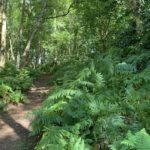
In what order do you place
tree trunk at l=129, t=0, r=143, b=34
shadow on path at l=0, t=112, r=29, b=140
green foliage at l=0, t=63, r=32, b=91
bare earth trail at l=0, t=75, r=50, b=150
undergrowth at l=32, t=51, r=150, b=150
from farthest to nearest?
green foliage at l=0, t=63, r=32, b=91 → tree trunk at l=129, t=0, r=143, b=34 → shadow on path at l=0, t=112, r=29, b=140 → bare earth trail at l=0, t=75, r=50, b=150 → undergrowth at l=32, t=51, r=150, b=150

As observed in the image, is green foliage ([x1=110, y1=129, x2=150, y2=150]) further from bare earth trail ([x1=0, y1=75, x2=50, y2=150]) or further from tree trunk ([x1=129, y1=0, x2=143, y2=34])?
tree trunk ([x1=129, y1=0, x2=143, y2=34])

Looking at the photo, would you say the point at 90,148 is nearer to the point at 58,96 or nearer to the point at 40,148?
the point at 40,148

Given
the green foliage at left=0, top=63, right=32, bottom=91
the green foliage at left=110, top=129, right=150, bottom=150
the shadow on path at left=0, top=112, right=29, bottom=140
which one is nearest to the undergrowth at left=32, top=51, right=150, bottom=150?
the green foliage at left=110, top=129, right=150, bottom=150

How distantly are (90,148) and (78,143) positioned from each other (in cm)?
45

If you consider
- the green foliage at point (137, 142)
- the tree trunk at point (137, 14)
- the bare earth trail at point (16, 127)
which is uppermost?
the tree trunk at point (137, 14)

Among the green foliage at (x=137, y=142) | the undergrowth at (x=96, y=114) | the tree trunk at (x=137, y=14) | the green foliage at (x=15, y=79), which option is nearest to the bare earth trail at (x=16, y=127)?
the undergrowth at (x=96, y=114)

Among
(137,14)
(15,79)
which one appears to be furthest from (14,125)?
(137,14)

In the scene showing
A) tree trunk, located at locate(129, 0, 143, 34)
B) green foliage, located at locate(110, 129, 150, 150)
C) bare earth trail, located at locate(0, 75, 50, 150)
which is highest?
tree trunk, located at locate(129, 0, 143, 34)

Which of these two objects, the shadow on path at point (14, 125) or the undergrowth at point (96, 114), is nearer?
the undergrowth at point (96, 114)

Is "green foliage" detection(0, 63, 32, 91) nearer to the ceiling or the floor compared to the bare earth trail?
nearer to the ceiling

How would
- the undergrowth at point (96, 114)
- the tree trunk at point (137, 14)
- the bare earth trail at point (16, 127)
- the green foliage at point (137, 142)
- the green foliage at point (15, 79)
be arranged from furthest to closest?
the green foliage at point (15, 79)
the tree trunk at point (137, 14)
the bare earth trail at point (16, 127)
the undergrowth at point (96, 114)
the green foliage at point (137, 142)

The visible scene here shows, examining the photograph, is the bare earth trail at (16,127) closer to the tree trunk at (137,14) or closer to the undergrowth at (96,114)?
the undergrowth at (96,114)

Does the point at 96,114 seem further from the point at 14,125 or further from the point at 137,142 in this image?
the point at 14,125

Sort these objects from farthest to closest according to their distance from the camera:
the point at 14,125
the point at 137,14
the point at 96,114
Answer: the point at 137,14 → the point at 14,125 → the point at 96,114
